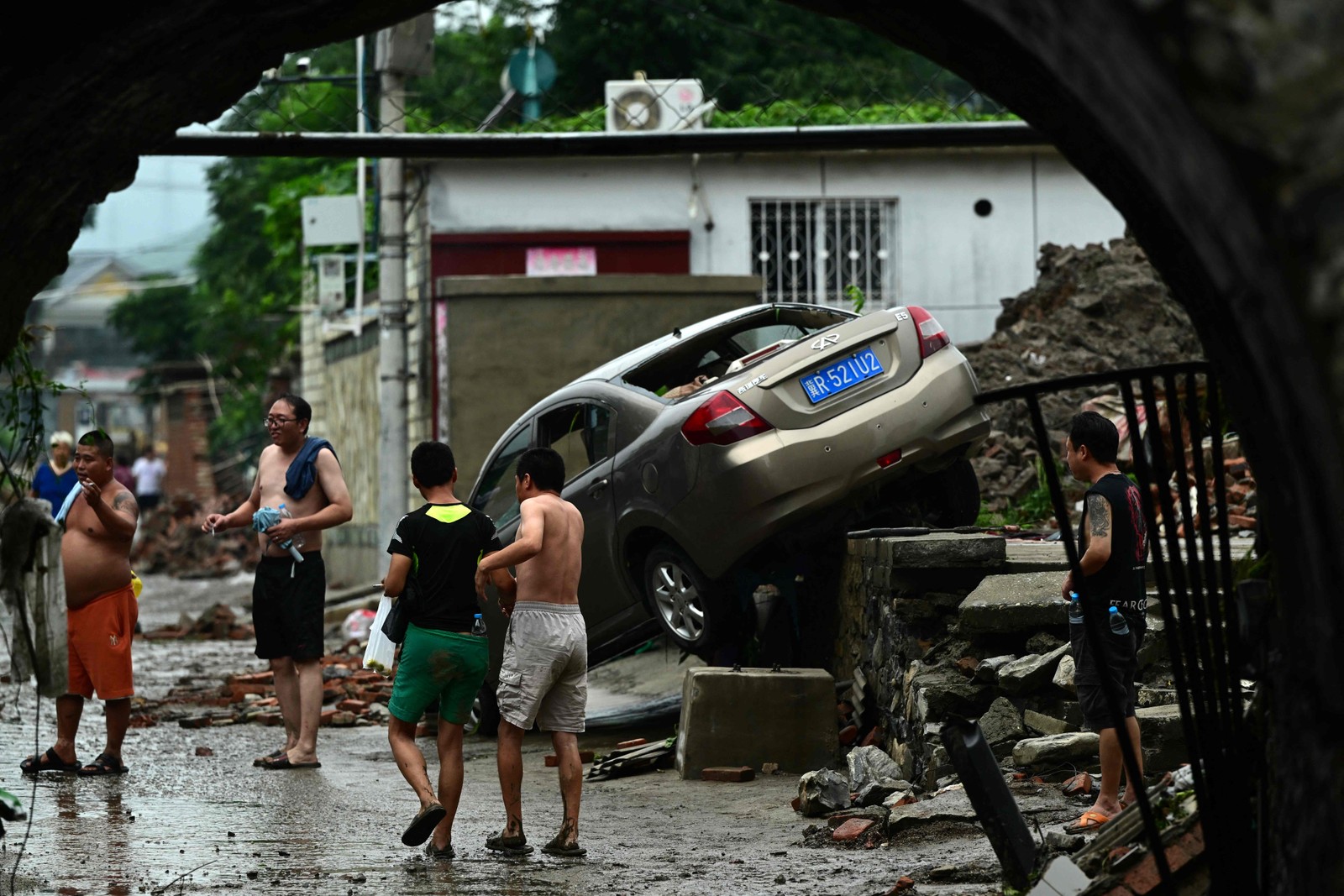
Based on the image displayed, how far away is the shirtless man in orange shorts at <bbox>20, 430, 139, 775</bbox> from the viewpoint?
356 inches

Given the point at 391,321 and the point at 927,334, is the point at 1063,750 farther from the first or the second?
the point at 391,321

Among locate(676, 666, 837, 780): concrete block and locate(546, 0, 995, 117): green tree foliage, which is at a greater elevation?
locate(546, 0, 995, 117): green tree foliage

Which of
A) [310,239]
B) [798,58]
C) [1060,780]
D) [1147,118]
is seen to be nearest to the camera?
[1147,118]

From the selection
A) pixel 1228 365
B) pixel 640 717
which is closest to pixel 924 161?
pixel 640 717

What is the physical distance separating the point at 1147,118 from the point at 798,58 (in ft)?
110

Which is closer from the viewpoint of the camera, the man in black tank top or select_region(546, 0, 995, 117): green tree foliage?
the man in black tank top

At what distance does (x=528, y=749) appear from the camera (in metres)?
10.7

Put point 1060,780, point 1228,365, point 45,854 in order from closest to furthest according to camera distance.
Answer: point 1228,365, point 45,854, point 1060,780

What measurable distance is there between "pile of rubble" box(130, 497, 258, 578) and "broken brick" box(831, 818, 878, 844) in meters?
24.2

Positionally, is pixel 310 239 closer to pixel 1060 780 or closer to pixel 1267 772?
pixel 1060 780

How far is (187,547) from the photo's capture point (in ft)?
108

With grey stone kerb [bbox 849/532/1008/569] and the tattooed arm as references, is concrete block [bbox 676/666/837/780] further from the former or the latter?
the tattooed arm

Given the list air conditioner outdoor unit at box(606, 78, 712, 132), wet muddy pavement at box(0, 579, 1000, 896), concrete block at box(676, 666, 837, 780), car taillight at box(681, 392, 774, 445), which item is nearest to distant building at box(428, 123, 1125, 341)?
air conditioner outdoor unit at box(606, 78, 712, 132)

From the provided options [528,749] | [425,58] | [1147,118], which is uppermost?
[425,58]
